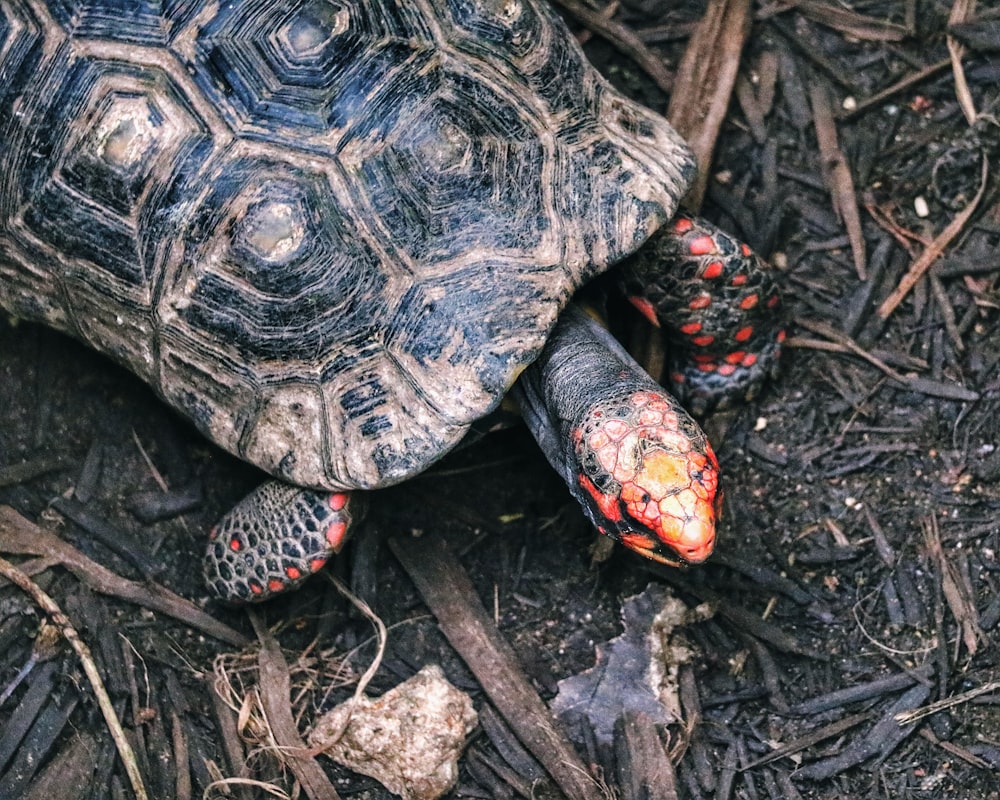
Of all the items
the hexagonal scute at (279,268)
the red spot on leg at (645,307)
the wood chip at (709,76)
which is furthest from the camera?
the wood chip at (709,76)

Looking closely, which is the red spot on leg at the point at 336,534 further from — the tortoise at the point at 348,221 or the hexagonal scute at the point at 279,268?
the hexagonal scute at the point at 279,268

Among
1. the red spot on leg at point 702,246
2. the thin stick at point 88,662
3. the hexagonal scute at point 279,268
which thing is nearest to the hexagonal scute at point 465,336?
the hexagonal scute at point 279,268

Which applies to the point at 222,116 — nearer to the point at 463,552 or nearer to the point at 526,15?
the point at 526,15

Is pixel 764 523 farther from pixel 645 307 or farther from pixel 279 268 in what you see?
pixel 279 268

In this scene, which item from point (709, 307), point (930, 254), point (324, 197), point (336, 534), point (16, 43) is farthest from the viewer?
point (930, 254)

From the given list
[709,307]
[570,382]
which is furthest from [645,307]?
[570,382]

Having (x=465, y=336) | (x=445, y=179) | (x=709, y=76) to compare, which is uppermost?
(x=445, y=179)
